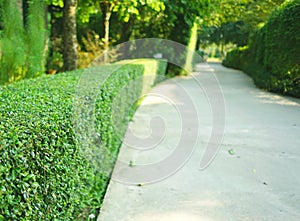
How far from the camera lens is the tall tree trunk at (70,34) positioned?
6047mm

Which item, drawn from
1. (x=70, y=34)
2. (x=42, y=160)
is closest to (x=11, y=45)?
(x=70, y=34)

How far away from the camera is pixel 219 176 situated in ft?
11.7

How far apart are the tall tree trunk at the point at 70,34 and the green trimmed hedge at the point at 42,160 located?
11.1ft

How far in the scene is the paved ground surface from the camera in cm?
280

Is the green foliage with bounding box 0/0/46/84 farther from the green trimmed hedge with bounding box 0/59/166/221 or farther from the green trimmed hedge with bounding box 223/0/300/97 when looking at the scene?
the green trimmed hedge with bounding box 223/0/300/97

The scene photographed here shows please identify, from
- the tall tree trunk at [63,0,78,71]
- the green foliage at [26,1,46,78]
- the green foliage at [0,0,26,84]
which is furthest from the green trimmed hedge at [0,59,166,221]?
the tall tree trunk at [63,0,78,71]

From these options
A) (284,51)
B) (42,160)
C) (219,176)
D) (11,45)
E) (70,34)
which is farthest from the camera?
(284,51)

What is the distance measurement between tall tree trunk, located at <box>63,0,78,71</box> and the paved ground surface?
1847 mm

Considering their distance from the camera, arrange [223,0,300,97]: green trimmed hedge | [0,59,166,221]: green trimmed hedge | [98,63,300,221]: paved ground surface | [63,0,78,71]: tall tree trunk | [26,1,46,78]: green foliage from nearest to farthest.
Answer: [0,59,166,221]: green trimmed hedge → [98,63,300,221]: paved ground surface → [26,1,46,78]: green foliage → [63,0,78,71]: tall tree trunk → [223,0,300,97]: green trimmed hedge

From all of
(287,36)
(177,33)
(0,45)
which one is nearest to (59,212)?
(0,45)

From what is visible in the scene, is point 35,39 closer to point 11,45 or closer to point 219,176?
point 11,45

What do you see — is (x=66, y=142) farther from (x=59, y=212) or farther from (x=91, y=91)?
(x=91, y=91)

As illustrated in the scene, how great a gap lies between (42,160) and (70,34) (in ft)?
16.2

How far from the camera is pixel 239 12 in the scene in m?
15.5
